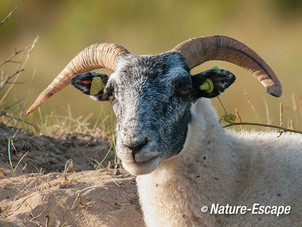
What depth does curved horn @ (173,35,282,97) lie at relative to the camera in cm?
610

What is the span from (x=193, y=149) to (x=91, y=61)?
5.16ft

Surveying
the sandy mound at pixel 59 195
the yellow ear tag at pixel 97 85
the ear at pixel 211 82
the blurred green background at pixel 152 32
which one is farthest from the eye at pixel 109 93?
the blurred green background at pixel 152 32

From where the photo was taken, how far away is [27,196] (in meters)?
6.79

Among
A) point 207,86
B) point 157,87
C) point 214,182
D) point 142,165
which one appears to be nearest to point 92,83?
point 157,87

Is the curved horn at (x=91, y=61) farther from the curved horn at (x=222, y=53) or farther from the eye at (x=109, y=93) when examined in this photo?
the curved horn at (x=222, y=53)

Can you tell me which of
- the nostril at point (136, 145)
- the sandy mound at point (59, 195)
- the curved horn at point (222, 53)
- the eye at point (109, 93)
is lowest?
the sandy mound at point (59, 195)

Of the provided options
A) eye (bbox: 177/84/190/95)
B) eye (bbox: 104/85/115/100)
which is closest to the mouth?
eye (bbox: 177/84/190/95)

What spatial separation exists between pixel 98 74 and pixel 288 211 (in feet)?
7.97

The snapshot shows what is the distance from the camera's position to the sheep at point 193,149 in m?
5.59

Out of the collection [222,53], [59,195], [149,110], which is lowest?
[59,195]

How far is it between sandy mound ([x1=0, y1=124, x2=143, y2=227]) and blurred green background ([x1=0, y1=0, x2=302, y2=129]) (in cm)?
1010

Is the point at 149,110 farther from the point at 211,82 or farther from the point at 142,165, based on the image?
the point at 211,82

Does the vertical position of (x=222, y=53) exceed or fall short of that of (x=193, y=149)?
it exceeds it

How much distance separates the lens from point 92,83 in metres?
6.33
